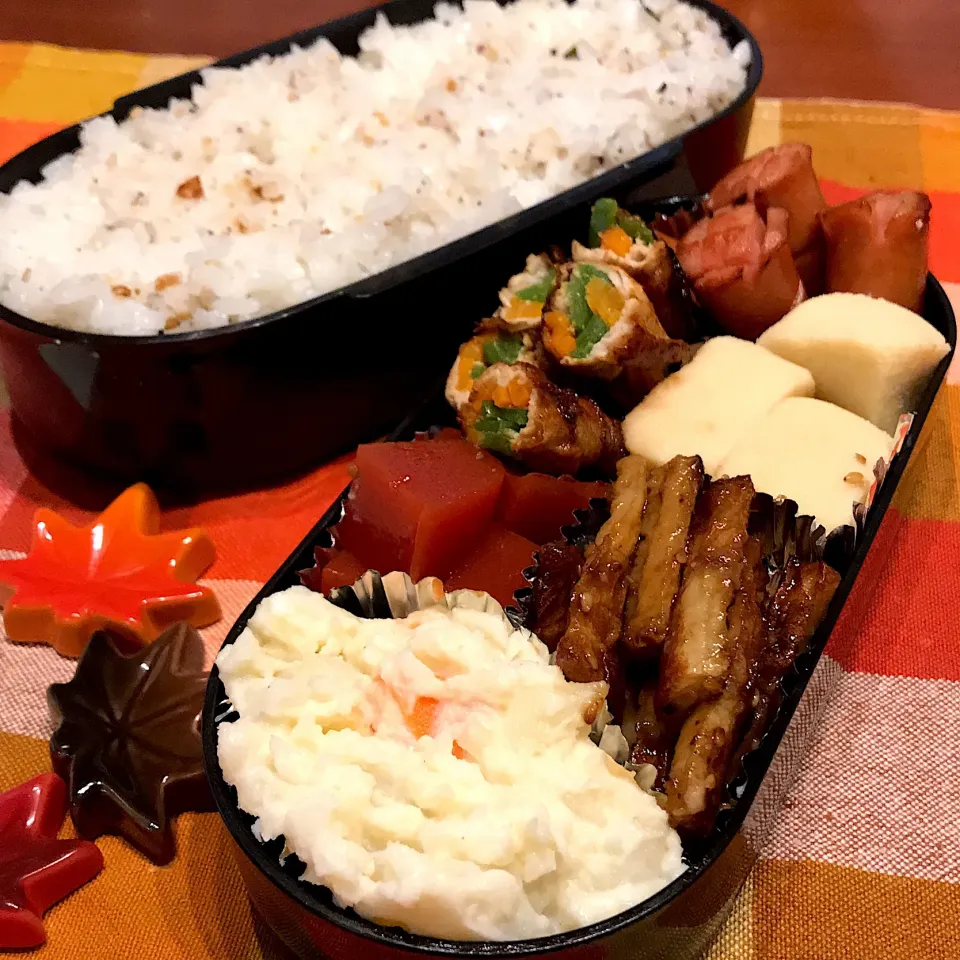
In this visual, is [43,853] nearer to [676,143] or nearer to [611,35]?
[676,143]

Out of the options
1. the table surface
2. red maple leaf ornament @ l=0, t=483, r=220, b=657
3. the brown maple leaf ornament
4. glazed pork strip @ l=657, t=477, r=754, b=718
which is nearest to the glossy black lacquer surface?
glazed pork strip @ l=657, t=477, r=754, b=718

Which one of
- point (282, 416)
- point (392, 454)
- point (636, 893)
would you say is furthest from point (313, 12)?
point (636, 893)

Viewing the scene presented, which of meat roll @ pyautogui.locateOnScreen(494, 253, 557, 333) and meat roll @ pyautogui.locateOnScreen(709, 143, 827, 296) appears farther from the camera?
meat roll @ pyautogui.locateOnScreen(709, 143, 827, 296)

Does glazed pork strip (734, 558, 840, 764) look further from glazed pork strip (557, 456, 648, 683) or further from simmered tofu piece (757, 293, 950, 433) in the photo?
simmered tofu piece (757, 293, 950, 433)

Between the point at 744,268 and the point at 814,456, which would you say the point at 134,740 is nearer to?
the point at 814,456

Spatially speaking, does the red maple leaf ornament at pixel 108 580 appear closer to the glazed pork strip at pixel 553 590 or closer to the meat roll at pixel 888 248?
the glazed pork strip at pixel 553 590

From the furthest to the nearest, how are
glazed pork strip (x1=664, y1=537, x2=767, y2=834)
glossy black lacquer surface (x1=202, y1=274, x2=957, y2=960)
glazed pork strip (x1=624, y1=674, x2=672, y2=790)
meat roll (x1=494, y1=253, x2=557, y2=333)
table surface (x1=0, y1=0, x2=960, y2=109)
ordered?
1. table surface (x1=0, y1=0, x2=960, y2=109)
2. meat roll (x1=494, y1=253, x2=557, y2=333)
3. glazed pork strip (x1=624, y1=674, x2=672, y2=790)
4. glazed pork strip (x1=664, y1=537, x2=767, y2=834)
5. glossy black lacquer surface (x1=202, y1=274, x2=957, y2=960)

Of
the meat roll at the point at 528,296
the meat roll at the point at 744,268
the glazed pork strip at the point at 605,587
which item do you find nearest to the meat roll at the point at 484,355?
the meat roll at the point at 528,296
